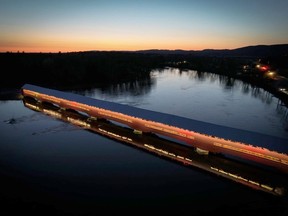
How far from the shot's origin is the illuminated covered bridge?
30.3 m

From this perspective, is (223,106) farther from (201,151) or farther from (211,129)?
(201,151)

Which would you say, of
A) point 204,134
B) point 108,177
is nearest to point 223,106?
point 204,134

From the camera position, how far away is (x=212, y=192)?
1096 inches

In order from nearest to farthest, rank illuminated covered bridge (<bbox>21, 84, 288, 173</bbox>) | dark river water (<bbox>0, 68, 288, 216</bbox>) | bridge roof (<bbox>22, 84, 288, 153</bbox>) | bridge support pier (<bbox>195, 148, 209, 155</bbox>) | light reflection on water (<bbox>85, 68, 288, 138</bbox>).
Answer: dark river water (<bbox>0, 68, 288, 216</bbox>) < illuminated covered bridge (<bbox>21, 84, 288, 173</bbox>) < bridge roof (<bbox>22, 84, 288, 153</bbox>) < bridge support pier (<bbox>195, 148, 209, 155</bbox>) < light reflection on water (<bbox>85, 68, 288, 138</bbox>)

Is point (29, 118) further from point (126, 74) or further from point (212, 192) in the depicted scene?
point (126, 74)

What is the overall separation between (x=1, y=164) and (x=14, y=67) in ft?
326

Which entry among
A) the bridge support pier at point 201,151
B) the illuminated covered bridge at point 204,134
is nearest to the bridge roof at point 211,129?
the illuminated covered bridge at point 204,134

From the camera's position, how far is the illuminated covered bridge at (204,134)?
30328 mm

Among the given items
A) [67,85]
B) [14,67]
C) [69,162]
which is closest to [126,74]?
[67,85]

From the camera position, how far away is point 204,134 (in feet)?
117

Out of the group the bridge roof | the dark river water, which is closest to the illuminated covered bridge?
the bridge roof

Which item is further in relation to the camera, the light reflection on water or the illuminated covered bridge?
the light reflection on water

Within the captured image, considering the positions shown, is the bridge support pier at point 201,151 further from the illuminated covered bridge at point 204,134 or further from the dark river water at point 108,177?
the dark river water at point 108,177

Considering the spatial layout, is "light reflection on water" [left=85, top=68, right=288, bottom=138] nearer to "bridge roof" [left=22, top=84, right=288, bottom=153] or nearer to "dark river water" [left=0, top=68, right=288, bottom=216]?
"dark river water" [left=0, top=68, right=288, bottom=216]
